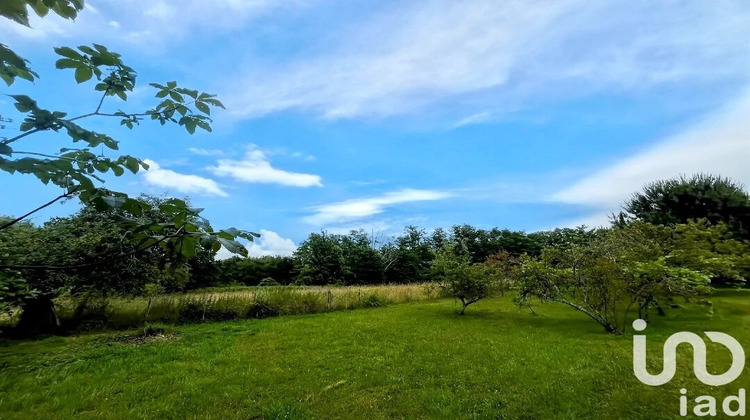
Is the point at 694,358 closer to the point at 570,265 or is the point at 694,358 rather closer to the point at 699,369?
the point at 699,369

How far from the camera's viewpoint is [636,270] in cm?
796

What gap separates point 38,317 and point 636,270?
15.8 meters

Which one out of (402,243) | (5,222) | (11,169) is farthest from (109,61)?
(402,243)

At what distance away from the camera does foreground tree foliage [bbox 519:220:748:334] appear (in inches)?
308

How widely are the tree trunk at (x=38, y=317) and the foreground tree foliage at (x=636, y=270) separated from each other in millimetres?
13730

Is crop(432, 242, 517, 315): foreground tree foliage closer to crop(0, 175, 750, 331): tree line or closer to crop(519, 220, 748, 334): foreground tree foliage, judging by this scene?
crop(0, 175, 750, 331): tree line

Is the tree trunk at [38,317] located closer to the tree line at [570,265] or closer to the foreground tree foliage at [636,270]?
the tree line at [570,265]

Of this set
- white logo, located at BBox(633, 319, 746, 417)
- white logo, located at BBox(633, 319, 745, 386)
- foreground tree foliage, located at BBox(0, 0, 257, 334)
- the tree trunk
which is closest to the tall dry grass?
the tree trunk

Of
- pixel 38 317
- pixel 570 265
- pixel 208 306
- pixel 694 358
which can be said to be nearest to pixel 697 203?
pixel 570 265

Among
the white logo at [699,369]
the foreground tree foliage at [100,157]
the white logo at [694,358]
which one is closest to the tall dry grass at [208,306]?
the white logo at [699,369]

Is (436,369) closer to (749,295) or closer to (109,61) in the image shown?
(109,61)

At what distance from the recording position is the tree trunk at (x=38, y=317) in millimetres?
9664

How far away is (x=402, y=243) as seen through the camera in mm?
36156

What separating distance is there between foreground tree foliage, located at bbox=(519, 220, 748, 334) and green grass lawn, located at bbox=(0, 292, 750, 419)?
2.78 ft
